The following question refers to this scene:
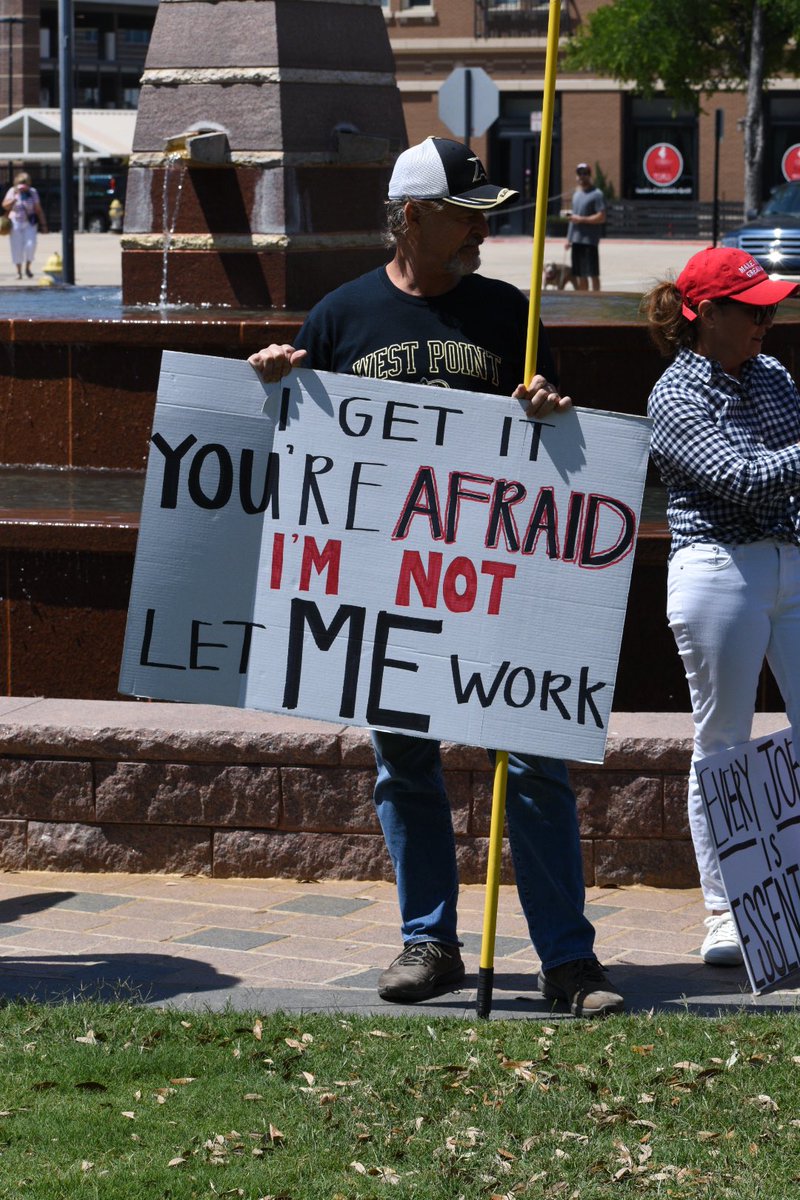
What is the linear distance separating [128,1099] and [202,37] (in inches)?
326

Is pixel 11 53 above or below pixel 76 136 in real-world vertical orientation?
above

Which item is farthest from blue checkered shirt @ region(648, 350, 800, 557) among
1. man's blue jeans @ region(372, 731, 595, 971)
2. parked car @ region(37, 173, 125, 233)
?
parked car @ region(37, 173, 125, 233)

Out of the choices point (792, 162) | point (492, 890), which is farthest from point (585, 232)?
point (792, 162)

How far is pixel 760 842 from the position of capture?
16.9 feet

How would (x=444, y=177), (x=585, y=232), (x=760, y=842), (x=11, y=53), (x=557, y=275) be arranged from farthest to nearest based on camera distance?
(x=11, y=53) → (x=585, y=232) → (x=557, y=275) → (x=760, y=842) → (x=444, y=177)

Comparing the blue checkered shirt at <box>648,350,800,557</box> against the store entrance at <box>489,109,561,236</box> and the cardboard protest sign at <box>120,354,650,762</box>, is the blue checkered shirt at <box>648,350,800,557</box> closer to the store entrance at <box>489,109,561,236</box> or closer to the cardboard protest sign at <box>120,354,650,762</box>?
the cardboard protest sign at <box>120,354,650,762</box>

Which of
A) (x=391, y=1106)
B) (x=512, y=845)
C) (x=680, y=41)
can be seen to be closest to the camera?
(x=391, y=1106)

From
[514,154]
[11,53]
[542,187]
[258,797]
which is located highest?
[11,53]

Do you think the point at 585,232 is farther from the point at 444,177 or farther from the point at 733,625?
the point at 444,177

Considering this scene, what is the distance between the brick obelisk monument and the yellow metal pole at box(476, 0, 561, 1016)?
6659 mm

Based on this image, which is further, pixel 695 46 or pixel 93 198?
pixel 93 198

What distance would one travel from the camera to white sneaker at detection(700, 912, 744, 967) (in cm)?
523

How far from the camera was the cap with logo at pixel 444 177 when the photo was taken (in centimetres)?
472

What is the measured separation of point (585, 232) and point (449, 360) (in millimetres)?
21508
